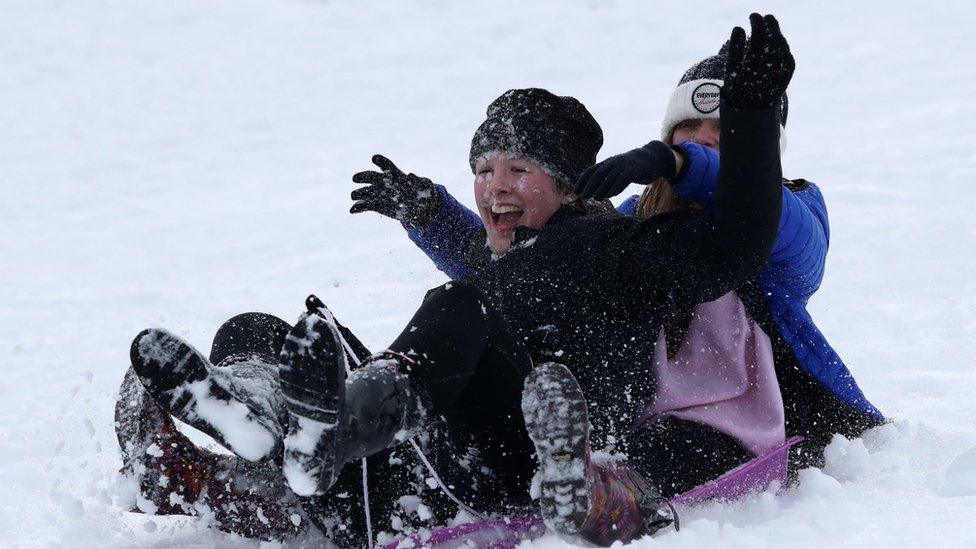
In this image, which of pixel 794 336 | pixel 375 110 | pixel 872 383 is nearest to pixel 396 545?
pixel 794 336

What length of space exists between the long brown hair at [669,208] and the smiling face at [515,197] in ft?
0.75

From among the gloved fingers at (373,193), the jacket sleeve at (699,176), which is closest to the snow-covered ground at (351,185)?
the jacket sleeve at (699,176)

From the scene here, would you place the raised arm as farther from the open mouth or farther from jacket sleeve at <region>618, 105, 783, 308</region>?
the open mouth

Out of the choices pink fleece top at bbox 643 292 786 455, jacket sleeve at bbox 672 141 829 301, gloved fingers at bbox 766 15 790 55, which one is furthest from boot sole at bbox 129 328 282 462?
gloved fingers at bbox 766 15 790 55

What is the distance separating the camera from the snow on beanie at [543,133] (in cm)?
264

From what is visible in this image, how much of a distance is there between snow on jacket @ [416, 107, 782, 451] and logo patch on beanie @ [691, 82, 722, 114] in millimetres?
629

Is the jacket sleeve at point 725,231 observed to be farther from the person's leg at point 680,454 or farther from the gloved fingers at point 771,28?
the person's leg at point 680,454

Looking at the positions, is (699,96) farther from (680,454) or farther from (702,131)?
(680,454)

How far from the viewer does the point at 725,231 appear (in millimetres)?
2146

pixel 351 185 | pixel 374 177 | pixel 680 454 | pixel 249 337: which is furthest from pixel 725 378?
pixel 351 185

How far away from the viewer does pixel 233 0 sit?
1170 cm

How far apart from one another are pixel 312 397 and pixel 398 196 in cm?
161

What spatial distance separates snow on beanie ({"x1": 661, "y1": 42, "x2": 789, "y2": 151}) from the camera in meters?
2.85

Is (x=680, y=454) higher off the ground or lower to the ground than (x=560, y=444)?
lower
